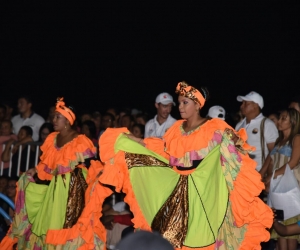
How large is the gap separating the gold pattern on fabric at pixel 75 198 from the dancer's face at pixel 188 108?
1928 millimetres

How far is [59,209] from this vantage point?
8.62m

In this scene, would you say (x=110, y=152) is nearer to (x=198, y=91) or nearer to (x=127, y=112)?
(x=198, y=91)

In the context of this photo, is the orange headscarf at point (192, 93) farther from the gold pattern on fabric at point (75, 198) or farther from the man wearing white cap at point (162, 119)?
the man wearing white cap at point (162, 119)

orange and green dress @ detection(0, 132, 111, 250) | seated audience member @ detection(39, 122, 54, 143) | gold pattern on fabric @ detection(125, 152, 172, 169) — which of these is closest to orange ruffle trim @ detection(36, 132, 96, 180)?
orange and green dress @ detection(0, 132, 111, 250)

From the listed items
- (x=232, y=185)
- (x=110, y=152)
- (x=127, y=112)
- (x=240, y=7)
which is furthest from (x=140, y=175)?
(x=240, y=7)

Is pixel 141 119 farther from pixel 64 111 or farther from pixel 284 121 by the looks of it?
pixel 284 121

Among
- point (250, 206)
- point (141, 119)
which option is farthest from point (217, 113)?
point (250, 206)

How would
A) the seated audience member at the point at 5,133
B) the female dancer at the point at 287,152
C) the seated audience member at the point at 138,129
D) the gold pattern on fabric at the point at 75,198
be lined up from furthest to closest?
1. the seated audience member at the point at 5,133
2. the seated audience member at the point at 138,129
3. the gold pattern on fabric at the point at 75,198
4. the female dancer at the point at 287,152

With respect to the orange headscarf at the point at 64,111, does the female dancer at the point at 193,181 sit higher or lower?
lower

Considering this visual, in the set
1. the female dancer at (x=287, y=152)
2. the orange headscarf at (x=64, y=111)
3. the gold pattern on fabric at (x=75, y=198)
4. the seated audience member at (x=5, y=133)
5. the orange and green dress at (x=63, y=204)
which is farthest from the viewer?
the seated audience member at (x=5, y=133)

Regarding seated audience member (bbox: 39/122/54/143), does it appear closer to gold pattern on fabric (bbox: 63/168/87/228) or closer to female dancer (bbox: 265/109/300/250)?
gold pattern on fabric (bbox: 63/168/87/228)

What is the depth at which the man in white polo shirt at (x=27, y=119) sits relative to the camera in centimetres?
1229

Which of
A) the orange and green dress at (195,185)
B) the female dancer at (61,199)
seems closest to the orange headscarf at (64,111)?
the female dancer at (61,199)

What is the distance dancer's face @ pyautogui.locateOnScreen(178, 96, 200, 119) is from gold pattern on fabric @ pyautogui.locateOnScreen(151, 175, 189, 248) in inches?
25.3
